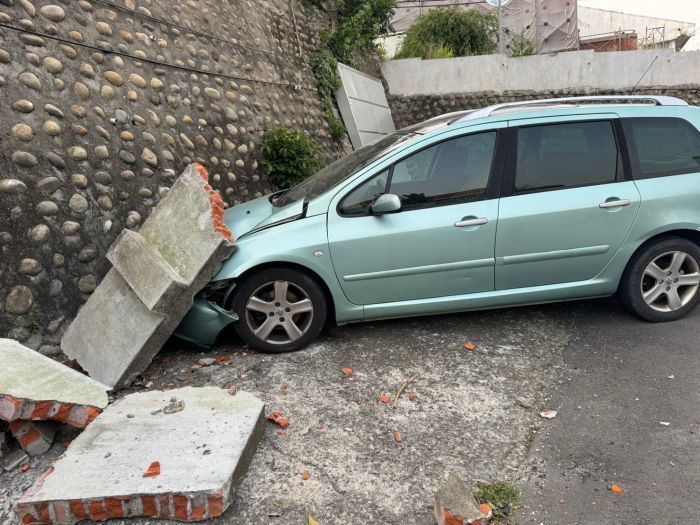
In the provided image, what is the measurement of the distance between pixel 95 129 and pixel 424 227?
2959mm

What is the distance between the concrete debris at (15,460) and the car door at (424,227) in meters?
2.20

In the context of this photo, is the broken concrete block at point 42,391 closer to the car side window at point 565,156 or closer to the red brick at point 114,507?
the red brick at point 114,507

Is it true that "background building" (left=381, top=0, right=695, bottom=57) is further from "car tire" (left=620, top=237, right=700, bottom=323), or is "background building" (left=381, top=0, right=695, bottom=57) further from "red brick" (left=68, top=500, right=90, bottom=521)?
"red brick" (left=68, top=500, right=90, bottom=521)

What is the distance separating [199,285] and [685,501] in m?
3.06

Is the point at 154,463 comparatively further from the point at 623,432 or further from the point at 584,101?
the point at 584,101

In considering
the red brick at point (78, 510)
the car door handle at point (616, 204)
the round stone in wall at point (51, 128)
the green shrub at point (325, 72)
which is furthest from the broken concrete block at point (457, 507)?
the green shrub at point (325, 72)

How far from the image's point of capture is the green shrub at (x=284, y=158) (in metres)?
6.82

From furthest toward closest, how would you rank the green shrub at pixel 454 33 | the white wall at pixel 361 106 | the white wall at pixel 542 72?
the green shrub at pixel 454 33 < the white wall at pixel 542 72 < the white wall at pixel 361 106

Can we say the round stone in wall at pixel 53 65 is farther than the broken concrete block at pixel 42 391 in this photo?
Yes

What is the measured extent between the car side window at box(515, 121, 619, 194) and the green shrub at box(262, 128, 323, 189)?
357 centimetres

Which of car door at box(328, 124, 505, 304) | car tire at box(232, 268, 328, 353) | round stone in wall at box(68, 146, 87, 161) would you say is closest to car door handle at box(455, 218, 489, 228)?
car door at box(328, 124, 505, 304)

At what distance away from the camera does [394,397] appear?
3279mm

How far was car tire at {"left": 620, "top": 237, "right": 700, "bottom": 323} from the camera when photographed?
4.07 metres

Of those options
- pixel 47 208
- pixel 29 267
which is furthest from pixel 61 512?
pixel 47 208
